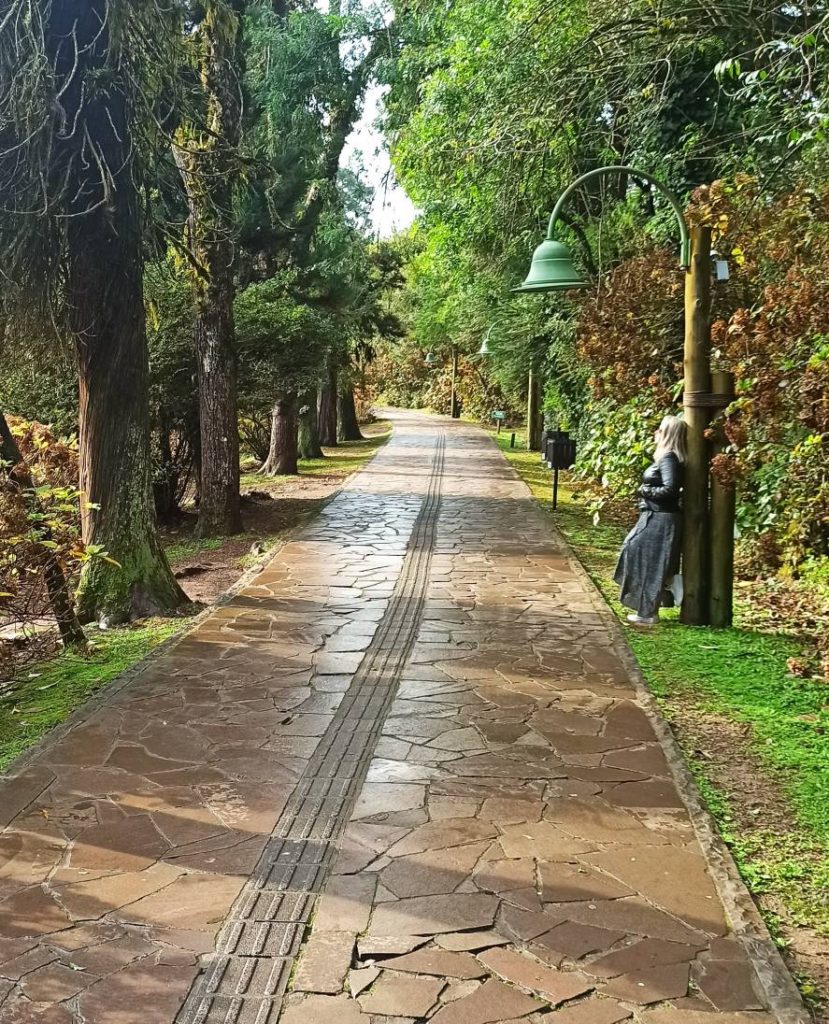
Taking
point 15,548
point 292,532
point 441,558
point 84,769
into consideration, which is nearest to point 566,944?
point 84,769

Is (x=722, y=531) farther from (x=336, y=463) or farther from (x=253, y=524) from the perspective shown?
(x=336, y=463)

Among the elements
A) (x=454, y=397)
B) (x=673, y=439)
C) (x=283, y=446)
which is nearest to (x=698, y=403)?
(x=673, y=439)

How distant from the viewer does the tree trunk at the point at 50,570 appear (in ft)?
21.6

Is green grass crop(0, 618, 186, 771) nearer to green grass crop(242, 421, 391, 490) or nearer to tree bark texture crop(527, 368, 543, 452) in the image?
green grass crop(242, 421, 391, 490)

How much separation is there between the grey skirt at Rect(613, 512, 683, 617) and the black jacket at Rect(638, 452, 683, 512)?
80 mm

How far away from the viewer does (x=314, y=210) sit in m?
17.8

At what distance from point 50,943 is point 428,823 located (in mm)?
1700

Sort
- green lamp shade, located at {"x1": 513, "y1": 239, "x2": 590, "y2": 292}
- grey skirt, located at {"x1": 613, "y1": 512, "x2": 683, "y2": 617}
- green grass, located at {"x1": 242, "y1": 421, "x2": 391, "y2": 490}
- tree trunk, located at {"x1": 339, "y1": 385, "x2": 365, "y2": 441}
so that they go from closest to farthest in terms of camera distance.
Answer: green lamp shade, located at {"x1": 513, "y1": 239, "x2": 590, "y2": 292} < grey skirt, located at {"x1": 613, "y1": 512, "x2": 683, "y2": 617} < green grass, located at {"x1": 242, "y1": 421, "x2": 391, "y2": 490} < tree trunk, located at {"x1": 339, "y1": 385, "x2": 365, "y2": 441}

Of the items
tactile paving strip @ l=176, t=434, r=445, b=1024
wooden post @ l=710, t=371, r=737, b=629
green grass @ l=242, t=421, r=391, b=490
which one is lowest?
tactile paving strip @ l=176, t=434, r=445, b=1024

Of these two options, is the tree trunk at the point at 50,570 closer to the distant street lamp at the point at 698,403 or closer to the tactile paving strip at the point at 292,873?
the tactile paving strip at the point at 292,873

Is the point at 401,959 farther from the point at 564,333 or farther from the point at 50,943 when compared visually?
the point at 564,333

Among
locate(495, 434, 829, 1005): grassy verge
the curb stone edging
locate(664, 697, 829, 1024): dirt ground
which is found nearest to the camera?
the curb stone edging

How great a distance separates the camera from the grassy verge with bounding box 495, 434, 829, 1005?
12.3 feet

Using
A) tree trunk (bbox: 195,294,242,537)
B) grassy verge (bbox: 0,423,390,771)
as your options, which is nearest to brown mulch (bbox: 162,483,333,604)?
tree trunk (bbox: 195,294,242,537)
